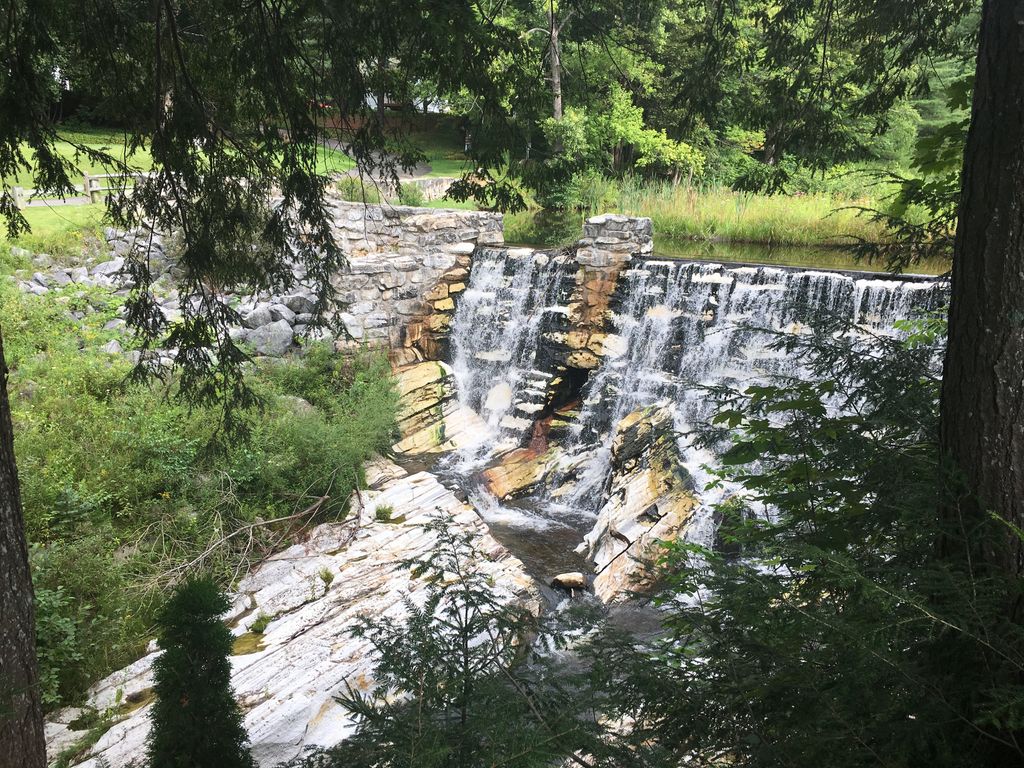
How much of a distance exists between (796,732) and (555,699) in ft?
2.14

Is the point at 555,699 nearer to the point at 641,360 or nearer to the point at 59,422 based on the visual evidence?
the point at 59,422

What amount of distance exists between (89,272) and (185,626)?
32.8 feet

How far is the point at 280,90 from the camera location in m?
3.74

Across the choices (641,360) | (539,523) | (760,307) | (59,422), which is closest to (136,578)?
(59,422)

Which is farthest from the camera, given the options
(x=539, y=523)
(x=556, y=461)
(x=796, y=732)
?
(x=556, y=461)

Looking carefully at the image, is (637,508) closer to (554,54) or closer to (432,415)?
(432,415)

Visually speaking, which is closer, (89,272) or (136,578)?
(136,578)

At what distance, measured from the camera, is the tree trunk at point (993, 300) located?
6.19 ft

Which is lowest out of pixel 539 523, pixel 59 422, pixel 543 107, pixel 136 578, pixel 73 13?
pixel 539 523

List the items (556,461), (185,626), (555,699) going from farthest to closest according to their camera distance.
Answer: (556,461), (185,626), (555,699)

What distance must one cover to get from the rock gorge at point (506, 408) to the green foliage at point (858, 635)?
3025 millimetres

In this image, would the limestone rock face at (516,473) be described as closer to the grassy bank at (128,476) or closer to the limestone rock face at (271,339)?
the grassy bank at (128,476)

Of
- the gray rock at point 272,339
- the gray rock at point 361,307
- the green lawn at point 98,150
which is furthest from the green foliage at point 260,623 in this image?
the gray rock at point 361,307

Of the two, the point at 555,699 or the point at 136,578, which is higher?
the point at 555,699
